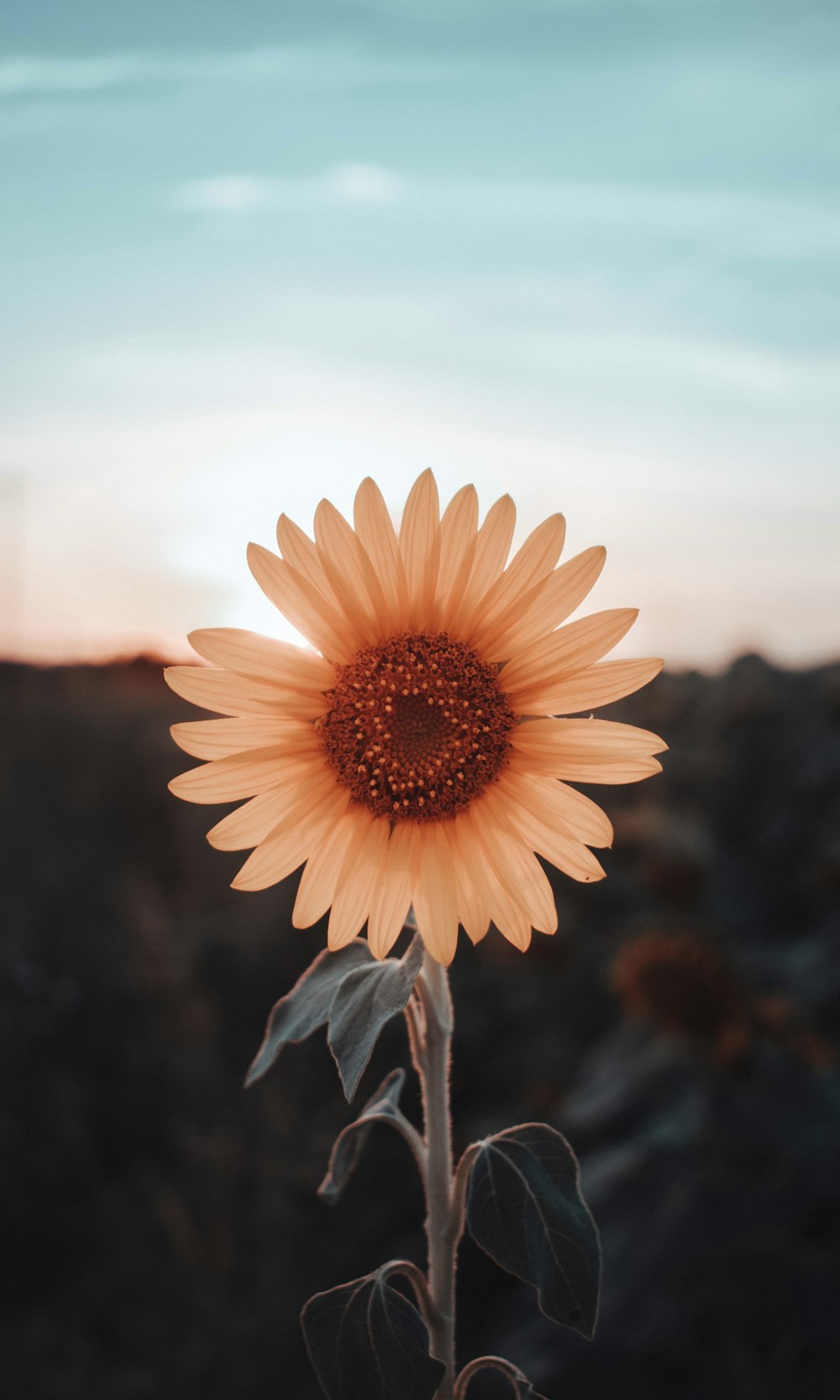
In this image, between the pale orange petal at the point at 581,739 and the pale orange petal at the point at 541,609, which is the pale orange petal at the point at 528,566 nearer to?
the pale orange petal at the point at 541,609

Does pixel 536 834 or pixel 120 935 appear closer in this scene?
pixel 536 834

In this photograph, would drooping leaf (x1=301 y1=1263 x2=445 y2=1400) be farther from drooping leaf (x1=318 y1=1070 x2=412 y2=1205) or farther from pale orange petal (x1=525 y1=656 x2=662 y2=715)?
pale orange petal (x1=525 y1=656 x2=662 y2=715)

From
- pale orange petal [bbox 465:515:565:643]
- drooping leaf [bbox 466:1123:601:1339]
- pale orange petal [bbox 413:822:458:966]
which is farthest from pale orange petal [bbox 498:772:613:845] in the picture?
drooping leaf [bbox 466:1123:601:1339]

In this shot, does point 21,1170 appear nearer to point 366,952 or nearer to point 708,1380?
point 708,1380

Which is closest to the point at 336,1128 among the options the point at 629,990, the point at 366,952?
the point at 629,990

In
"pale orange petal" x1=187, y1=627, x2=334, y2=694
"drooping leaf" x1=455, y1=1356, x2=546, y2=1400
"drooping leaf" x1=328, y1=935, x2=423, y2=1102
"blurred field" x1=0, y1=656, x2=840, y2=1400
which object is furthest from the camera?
"blurred field" x1=0, y1=656, x2=840, y2=1400

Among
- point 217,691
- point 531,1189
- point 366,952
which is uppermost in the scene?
point 217,691

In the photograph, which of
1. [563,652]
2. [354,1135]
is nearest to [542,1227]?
[354,1135]

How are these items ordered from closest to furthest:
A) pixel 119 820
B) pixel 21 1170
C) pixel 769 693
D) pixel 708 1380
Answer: pixel 708 1380 → pixel 21 1170 → pixel 769 693 → pixel 119 820
